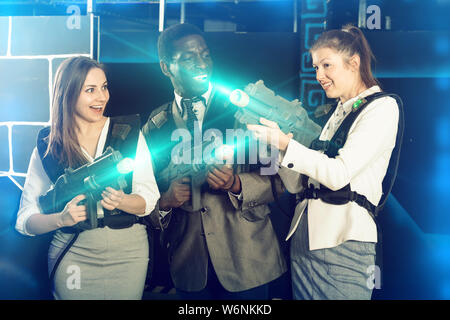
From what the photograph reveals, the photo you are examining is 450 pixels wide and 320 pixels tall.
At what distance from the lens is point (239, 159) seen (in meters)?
1.88

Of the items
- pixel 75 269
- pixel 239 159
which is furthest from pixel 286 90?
pixel 75 269

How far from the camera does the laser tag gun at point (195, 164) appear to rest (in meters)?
1.77

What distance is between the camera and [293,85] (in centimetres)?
205

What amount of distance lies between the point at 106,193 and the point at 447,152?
1.49 metres

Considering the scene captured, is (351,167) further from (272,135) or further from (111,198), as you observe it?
(111,198)

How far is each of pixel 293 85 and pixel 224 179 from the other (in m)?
0.61

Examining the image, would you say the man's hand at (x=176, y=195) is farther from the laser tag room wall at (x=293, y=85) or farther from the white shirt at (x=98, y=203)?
the laser tag room wall at (x=293, y=85)

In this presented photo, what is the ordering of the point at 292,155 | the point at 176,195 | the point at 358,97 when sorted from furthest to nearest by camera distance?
the point at 176,195, the point at 358,97, the point at 292,155

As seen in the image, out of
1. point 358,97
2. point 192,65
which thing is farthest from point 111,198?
point 358,97

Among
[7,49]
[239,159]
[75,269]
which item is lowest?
[75,269]
